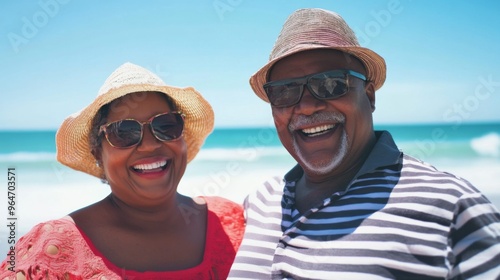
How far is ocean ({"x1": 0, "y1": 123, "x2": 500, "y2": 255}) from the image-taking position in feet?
34.7

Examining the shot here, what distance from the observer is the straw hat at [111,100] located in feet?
10.6

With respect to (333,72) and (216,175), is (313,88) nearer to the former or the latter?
(333,72)

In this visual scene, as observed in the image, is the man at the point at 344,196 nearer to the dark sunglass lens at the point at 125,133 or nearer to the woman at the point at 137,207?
the woman at the point at 137,207

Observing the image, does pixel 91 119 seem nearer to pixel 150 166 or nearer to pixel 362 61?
pixel 150 166

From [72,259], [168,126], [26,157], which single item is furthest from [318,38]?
[26,157]

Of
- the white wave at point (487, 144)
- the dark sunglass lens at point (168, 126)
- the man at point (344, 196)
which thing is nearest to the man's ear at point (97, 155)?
the dark sunglass lens at point (168, 126)

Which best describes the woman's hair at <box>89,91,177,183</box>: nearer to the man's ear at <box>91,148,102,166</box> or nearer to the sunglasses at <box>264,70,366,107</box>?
the man's ear at <box>91,148,102,166</box>

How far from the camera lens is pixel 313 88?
293 cm

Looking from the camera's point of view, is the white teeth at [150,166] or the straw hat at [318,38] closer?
the straw hat at [318,38]

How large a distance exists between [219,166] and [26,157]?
30.6 ft

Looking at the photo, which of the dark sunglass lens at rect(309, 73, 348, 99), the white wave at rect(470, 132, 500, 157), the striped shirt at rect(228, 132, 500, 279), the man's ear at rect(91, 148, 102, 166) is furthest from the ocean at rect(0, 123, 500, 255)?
the striped shirt at rect(228, 132, 500, 279)

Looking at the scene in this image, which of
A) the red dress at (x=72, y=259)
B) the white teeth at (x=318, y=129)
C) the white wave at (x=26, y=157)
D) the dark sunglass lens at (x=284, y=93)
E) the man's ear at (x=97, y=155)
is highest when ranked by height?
the white wave at (x=26, y=157)

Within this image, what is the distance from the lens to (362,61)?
10.3 ft

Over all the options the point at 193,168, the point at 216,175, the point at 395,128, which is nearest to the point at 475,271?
the point at 216,175
